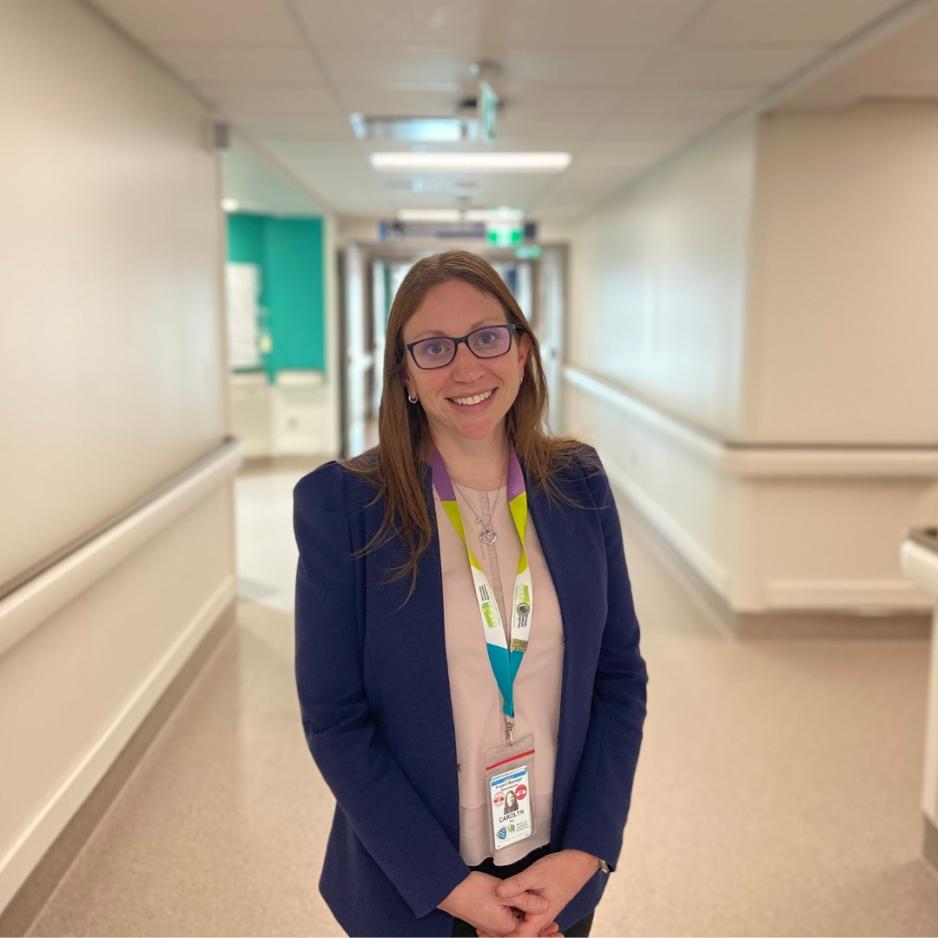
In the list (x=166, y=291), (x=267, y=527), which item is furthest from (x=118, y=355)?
(x=267, y=527)

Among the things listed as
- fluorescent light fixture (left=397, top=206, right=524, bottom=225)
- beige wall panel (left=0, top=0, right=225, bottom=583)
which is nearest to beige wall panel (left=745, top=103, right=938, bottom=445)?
beige wall panel (left=0, top=0, right=225, bottom=583)

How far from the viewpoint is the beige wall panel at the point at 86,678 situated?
262 cm

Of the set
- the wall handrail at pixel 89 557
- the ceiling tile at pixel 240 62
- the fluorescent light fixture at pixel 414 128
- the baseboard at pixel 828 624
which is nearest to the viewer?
the wall handrail at pixel 89 557

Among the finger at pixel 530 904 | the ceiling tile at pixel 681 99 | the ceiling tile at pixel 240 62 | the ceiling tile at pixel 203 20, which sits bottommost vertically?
the finger at pixel 530 904

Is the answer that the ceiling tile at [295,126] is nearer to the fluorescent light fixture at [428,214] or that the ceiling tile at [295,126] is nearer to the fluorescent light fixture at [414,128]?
the fluorescent light fixture at [414,128]

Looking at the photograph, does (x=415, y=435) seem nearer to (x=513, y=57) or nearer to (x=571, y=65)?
(x=513, y=57)

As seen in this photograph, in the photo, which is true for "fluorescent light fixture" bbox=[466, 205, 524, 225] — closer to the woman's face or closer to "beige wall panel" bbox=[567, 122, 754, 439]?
"beige wall panel" bbox=[567, 122, 754, 439]

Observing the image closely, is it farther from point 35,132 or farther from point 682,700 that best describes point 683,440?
point 35,132

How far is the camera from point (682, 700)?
4297mm

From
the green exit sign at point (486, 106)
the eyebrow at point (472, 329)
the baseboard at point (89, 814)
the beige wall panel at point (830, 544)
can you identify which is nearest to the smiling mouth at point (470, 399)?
the eyebrow at point (472, 329)

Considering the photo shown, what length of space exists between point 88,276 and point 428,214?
7325 millimetres

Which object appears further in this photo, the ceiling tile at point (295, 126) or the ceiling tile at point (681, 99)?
the ceiling tile at point (295, 126)

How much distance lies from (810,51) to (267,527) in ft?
17.5

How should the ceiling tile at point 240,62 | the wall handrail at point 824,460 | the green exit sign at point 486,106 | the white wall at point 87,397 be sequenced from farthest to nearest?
the wall handrail at point 824,460 < the green exit sign at point 486,106 < the ceiling tile at point 240,62 < the white wall at point 87,397
